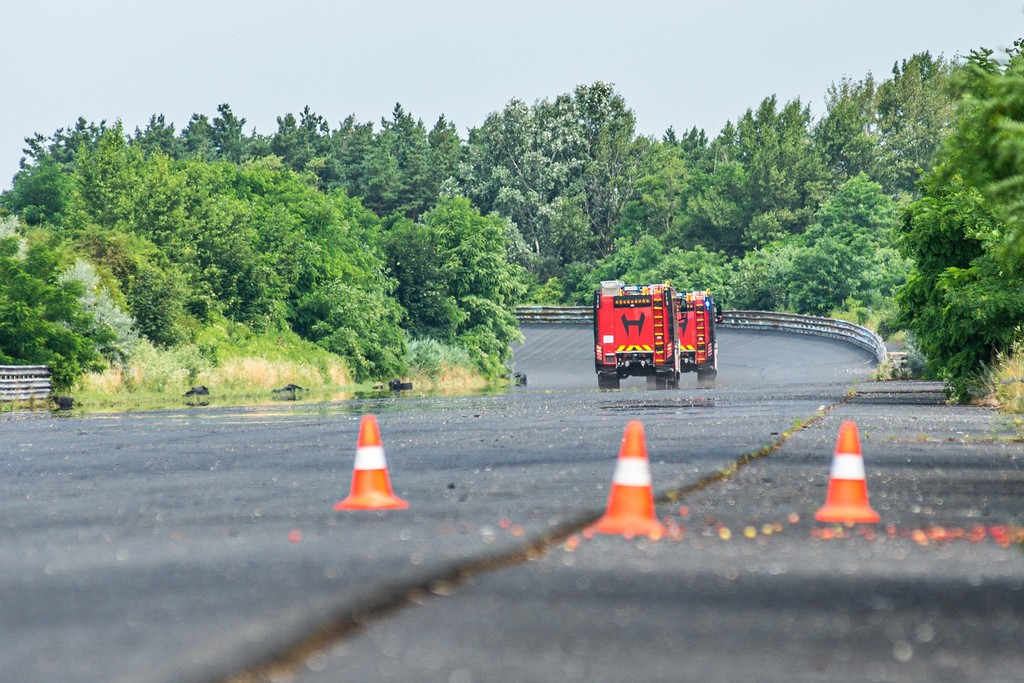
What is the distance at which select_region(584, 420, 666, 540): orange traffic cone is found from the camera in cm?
874

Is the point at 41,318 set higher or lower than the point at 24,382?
higher

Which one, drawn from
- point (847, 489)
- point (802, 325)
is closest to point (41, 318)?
point (847, 489)

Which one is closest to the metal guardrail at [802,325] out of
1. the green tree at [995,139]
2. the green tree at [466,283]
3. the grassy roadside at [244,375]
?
the green tree at [466,283]

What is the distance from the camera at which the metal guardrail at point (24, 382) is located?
3856 centimetres

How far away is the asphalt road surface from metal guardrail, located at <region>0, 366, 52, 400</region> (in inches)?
906

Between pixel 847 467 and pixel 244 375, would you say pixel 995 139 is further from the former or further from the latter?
pixel 244 375

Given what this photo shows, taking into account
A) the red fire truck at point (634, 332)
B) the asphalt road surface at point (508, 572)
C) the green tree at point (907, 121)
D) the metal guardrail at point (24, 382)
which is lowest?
the asphalt road surface at point (508, 572)

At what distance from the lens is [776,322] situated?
87812 millimetres

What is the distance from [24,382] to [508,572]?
34.5 m

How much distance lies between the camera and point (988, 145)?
38.7 ft

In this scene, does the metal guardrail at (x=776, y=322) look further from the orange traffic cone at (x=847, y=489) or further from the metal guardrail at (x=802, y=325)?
the orange traffic cone at (x=847, y=489)

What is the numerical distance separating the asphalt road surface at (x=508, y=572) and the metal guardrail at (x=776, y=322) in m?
50.6

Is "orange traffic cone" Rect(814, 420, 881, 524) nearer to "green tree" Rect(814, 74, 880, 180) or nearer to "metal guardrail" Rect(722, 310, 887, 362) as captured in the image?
"metal guardrail" Rect(722, 310, 887, 362)

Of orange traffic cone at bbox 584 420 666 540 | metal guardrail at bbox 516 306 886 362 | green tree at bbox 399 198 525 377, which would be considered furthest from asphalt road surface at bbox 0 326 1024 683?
green tree at bbox 399 198 525 377
